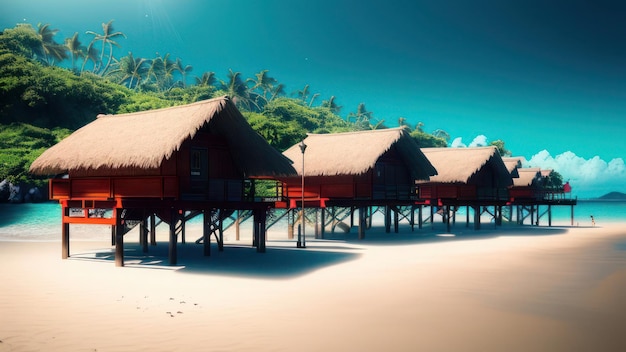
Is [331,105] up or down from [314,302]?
up

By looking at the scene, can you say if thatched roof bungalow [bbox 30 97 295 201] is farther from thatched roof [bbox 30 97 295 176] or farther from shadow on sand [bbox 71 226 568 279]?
shadow on sand [bbox 71 226 568 279]

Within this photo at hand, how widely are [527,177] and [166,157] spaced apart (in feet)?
131

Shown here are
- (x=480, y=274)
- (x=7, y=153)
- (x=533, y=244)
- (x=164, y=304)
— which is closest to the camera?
(x=164, y=304)

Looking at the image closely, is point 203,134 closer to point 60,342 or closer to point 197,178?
point 197,178

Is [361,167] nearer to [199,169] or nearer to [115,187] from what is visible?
[199,169]

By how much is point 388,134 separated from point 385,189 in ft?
9.41

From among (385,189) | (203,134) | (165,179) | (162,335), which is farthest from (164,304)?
(385,189)

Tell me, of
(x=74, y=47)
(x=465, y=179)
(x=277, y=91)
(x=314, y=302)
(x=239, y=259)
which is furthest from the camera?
(x=277, y=91)

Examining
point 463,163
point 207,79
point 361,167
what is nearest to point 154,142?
point 361,167

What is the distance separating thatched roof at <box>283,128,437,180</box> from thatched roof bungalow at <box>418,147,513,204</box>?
4523 millimetres

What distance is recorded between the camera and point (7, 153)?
2019 inches

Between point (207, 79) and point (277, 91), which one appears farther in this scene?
point (277, 91)

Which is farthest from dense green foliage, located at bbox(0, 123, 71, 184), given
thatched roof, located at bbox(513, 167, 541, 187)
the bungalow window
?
thatched roof, located at bbox(513, 167, 541, 187)

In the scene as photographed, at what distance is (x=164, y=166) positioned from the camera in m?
18.5
